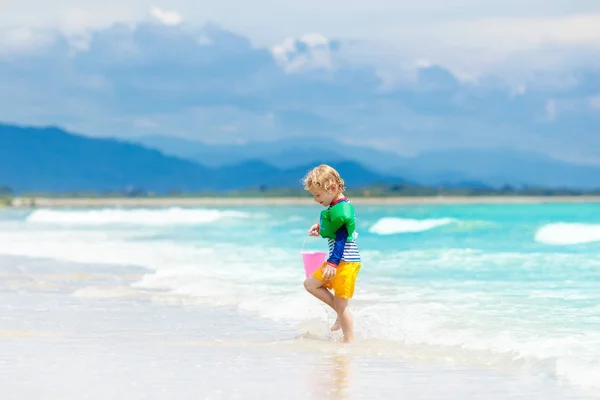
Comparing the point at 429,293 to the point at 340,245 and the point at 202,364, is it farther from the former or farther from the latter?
the point at 202,364

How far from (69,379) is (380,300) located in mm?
5273

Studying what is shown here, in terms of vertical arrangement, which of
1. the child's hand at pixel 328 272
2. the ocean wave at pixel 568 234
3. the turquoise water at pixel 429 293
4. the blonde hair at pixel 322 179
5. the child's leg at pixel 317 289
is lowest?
the turquoise water at pixel 429 293

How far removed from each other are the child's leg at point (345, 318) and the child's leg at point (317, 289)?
0.06m

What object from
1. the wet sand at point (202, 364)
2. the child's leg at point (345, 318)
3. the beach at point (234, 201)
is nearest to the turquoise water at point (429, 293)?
the child's leg at point (345, 318)

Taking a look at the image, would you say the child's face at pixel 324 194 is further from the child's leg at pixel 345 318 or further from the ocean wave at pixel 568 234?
the ocean wave at pixel 568 234

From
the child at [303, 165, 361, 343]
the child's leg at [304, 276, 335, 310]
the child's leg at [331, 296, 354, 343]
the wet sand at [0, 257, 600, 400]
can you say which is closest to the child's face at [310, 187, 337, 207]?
the child at [303, 165, 361, 343]

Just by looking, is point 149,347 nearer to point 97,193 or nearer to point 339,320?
point 339,320

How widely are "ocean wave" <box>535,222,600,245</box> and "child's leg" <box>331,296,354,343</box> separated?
1676 cm

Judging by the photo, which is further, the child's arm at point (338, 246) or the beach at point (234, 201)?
the beach at point (234, 201)

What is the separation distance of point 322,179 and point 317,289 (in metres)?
0.97

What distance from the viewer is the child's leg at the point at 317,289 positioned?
8641 mm

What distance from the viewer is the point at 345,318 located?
8.72 meters

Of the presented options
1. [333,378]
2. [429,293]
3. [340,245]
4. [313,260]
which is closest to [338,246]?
[340,245]

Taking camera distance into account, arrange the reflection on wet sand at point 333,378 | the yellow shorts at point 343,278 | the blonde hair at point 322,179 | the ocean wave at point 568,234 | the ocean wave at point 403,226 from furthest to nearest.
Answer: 1. the ocean wave at point 403,226
2. the ocean wave at point 568,234
3. the yellow shorts at point 343,278
4. the blonde hair at point 322,179
5. the reflection on wet sand at point 333,378
